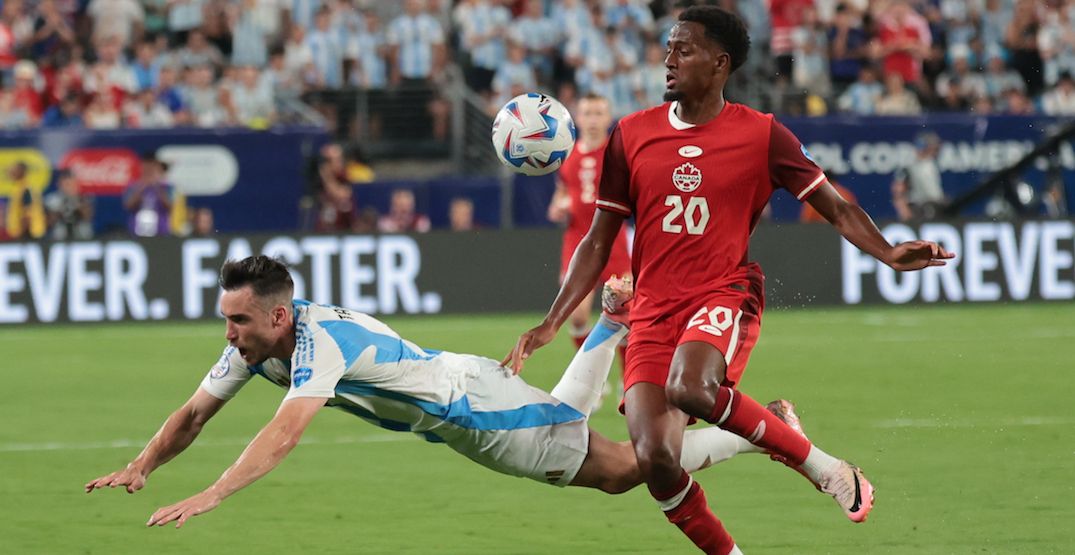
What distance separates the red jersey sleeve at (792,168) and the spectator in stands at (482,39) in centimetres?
1539

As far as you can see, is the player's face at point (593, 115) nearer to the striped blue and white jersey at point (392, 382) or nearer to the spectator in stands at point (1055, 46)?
the striped blue and white jersey at point (392, 382)

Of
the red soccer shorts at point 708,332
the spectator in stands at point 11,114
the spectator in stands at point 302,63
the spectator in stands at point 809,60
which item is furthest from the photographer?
the spectator in stands at point 809,60

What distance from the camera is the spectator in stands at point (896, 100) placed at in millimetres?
21422

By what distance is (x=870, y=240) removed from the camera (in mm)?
6555

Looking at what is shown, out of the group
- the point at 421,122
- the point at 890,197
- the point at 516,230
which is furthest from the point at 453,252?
the point at 890,197

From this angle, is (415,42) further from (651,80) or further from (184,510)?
(184,510)

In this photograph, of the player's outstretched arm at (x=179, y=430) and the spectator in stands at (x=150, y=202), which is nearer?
the player's outstretched arm at (x=179, y=430)

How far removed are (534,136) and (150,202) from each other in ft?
37.8

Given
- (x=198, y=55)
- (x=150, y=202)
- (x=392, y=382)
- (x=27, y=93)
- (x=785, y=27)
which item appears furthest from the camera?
(x=785, y=27)

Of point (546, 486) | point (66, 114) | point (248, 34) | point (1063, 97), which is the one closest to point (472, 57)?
point (248, 34)

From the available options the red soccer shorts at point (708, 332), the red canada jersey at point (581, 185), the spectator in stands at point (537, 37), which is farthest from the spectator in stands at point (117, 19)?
the red soccer shorts at point (708, 332)

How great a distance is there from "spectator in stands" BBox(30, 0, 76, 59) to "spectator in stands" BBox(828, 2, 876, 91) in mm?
9691

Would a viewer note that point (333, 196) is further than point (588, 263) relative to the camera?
Yes

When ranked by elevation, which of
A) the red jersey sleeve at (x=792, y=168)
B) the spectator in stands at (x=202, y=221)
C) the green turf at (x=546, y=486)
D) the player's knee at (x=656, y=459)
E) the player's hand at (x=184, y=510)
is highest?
the red jersey sleeve at (x=792, y=168)
